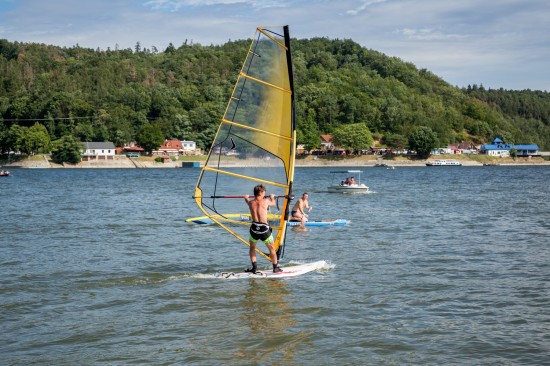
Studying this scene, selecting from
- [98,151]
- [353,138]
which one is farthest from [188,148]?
[353,138]

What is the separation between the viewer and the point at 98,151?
145 meters

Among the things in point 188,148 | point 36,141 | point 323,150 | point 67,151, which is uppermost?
point 323,150

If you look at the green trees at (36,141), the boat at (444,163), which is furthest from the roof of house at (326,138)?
the green trees at (36,141)

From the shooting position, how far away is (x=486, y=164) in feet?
554

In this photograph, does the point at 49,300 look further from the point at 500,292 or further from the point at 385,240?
the point at 385,240

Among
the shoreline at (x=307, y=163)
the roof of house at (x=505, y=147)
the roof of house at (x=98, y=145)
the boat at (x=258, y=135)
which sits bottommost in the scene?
the shoreline at (x=307, y=163)

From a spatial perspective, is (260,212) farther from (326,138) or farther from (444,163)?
(326,138)

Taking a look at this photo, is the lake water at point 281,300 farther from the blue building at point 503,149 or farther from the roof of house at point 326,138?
the blue building at point 503,149

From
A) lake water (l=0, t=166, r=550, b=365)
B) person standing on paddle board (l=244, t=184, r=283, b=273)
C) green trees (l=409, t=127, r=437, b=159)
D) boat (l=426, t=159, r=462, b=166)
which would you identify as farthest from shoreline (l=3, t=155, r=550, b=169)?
person standing on paddle board (l=244, t=184, r=283, b=273)

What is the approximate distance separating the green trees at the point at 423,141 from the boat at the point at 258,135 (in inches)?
5718

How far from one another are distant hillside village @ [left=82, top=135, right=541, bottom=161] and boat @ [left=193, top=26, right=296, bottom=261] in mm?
131931

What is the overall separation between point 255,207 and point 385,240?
9.31 metres

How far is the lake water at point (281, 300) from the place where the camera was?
10320 millimetres

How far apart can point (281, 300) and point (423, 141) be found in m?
148
